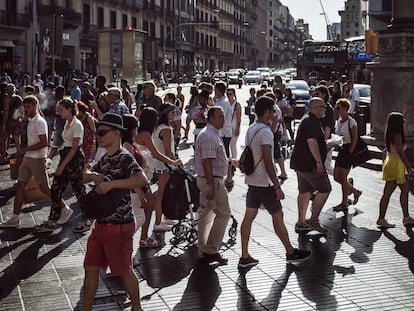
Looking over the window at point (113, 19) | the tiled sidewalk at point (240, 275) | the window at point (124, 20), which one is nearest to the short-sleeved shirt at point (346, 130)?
the tiled sidewalk at point (240, 275)

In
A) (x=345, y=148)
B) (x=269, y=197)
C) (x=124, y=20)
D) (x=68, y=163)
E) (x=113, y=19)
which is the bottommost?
(x=269, y=197)

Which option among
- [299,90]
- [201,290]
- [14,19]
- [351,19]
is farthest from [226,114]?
[351,19]

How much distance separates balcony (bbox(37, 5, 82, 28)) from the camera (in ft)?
134

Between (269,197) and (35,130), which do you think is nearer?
(269,197)

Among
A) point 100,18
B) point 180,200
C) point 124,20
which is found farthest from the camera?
point 124,20

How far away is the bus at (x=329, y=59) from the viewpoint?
41.5 metres

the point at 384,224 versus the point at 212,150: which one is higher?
the point at 212,150

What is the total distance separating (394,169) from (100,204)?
4.72 meters

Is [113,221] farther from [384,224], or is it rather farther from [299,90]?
[299,90]

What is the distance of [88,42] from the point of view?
1858 inches

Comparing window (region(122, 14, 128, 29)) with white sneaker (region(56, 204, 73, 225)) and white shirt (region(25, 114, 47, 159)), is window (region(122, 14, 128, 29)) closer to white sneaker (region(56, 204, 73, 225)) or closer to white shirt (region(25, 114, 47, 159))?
white sneaker (region(56, 204, 73, 225))

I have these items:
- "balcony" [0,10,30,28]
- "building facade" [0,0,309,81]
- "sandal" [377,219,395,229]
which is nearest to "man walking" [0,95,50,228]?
"sandal" [377,219,395,229]

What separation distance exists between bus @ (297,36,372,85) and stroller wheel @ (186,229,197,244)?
34.9m

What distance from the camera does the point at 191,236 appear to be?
7.45 m
